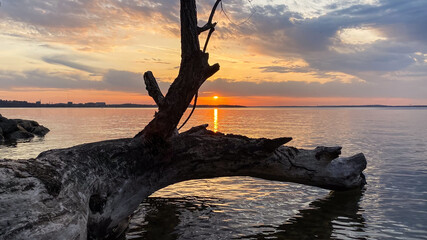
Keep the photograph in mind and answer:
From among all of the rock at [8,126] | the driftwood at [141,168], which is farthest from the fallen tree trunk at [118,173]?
the rock at [8,126]

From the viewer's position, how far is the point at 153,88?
7.72 m

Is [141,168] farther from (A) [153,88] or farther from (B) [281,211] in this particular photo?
(B) [281,211]

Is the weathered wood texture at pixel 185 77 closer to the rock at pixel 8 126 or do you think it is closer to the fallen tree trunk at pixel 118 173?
the fallen tree trunk at pixel 118 173

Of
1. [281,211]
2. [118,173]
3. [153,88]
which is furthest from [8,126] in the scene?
[281,211]

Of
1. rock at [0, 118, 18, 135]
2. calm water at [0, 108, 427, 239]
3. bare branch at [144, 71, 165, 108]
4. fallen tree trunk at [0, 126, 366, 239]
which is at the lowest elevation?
calm water at [0, 108, 427, 239]

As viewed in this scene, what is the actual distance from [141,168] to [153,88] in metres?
1.85

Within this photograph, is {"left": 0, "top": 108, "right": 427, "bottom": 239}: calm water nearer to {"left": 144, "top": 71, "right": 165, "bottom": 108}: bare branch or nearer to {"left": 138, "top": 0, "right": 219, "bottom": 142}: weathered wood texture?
{"left": 138, "top": 0, "right": 219, "bottom": 142}: weathered wood texture

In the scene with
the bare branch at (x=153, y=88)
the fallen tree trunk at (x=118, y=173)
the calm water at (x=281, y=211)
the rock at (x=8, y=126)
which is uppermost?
the bare branch at (x=153, y=88)

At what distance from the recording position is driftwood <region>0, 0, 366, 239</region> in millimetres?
4664

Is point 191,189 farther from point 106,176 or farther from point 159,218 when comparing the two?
point 106,176

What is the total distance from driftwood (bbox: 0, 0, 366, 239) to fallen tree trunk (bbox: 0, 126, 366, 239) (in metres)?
0.01

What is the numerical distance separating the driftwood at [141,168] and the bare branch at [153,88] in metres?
0.02

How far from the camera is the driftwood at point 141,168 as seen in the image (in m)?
4.66

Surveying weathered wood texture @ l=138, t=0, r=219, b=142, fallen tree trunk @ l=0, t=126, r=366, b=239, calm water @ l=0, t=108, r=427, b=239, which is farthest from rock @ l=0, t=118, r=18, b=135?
weathered wood texture @ l=138, t=0, r=219, b=142
